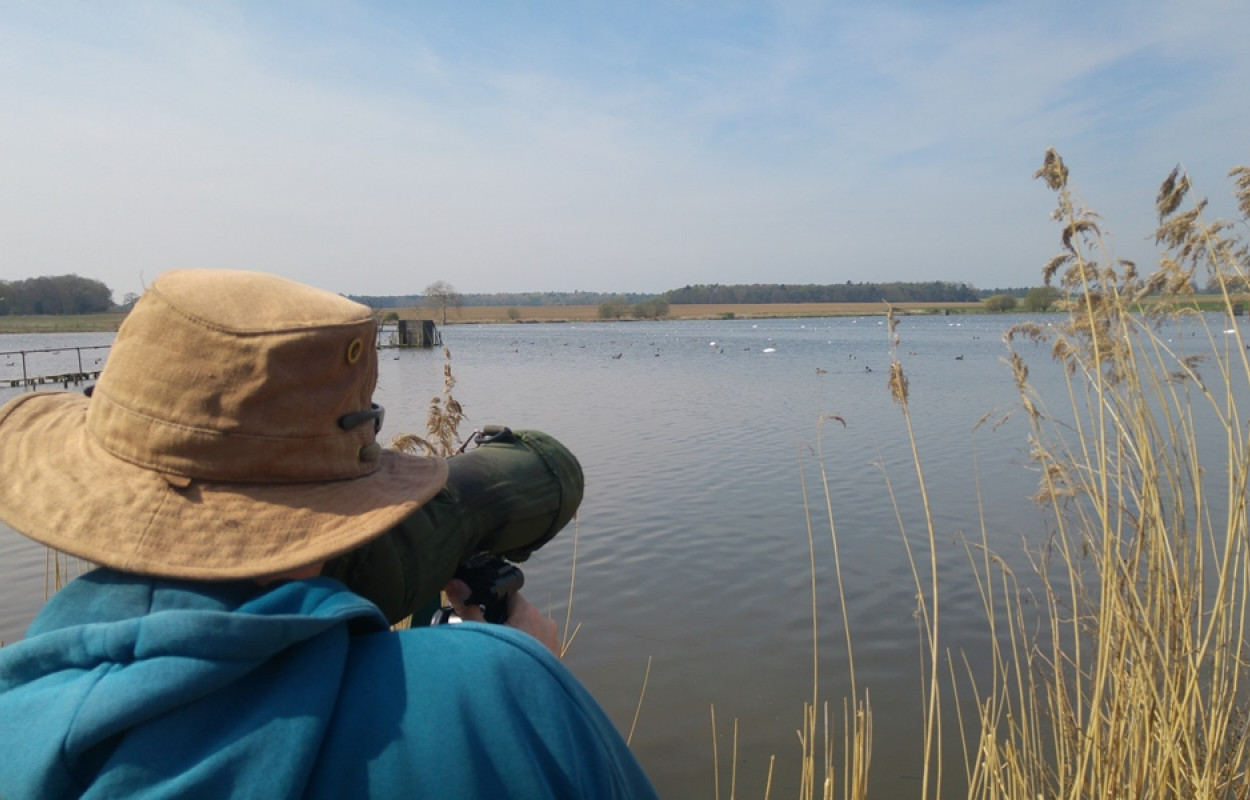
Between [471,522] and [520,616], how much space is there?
17cm

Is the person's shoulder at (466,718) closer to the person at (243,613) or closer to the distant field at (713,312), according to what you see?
the person at (243,613)

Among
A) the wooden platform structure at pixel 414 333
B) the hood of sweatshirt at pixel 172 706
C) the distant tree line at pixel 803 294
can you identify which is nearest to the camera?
the hood of sweatshirt at pixel 172 706

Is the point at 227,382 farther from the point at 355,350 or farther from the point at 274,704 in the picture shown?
the point at 274,704

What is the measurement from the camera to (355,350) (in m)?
1.02

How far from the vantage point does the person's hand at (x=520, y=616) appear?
1.23m

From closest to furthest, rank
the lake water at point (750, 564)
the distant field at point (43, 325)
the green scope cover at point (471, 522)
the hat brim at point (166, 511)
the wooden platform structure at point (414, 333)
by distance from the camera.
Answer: the hat brim at point (166, 511), the green scope cover at point (471, 522), the lake water at point (750, 564), the wooden platform structure at point (414, 333), the distant field at point (43, 325)

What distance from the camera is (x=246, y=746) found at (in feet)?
2.42

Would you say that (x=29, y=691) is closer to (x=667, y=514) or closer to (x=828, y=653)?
(x=828, y=653)

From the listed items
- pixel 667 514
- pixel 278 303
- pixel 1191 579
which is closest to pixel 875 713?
pixel 1191 579

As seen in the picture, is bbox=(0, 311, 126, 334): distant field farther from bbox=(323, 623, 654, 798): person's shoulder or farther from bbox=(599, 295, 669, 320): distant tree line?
bbox=(323, 623, 654, 798): person's shoulder

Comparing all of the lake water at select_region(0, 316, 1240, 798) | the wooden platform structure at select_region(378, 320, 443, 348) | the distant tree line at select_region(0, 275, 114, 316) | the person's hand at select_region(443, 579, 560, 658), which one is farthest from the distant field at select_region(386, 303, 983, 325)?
the person's hand at select_region(443, 579, 560, 658)

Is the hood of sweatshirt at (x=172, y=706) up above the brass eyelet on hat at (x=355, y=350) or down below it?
below

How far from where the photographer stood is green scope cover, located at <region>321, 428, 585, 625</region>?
116 centimetres

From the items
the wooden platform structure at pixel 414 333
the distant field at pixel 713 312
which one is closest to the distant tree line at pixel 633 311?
the distant field at pixel 713 312
